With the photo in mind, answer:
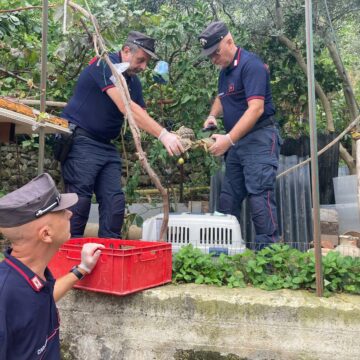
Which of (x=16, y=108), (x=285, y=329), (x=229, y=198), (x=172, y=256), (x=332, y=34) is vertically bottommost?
(x=285, y=329)

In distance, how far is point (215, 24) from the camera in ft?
11.3

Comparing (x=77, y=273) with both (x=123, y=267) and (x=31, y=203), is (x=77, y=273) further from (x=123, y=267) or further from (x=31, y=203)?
(x=31, y=203)

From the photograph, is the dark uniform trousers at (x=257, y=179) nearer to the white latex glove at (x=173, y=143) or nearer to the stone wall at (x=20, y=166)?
the white latex glove at (x=173, y=143)

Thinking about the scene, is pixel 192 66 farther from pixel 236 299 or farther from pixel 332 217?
pixel 236 299

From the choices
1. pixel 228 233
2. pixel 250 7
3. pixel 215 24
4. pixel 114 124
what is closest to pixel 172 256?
pixel 228 233

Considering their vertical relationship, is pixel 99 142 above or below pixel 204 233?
above

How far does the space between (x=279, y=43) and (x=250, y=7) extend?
584 millimetres

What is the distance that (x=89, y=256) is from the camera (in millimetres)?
2279

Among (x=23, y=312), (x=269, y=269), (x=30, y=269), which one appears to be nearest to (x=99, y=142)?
(x=269, y=269)

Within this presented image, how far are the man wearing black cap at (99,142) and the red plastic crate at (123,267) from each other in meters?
0.59

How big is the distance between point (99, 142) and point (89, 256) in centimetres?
128

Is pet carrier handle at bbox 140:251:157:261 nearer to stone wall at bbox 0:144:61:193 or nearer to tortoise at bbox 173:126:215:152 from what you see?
tortoise at bbox 173:126:215:152

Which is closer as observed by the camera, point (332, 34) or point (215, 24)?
point (215, 24)

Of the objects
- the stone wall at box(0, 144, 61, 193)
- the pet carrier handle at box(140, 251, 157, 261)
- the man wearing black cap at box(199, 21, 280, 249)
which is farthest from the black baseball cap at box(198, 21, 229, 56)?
the stone wall at box(0, 144, 61, 193)
